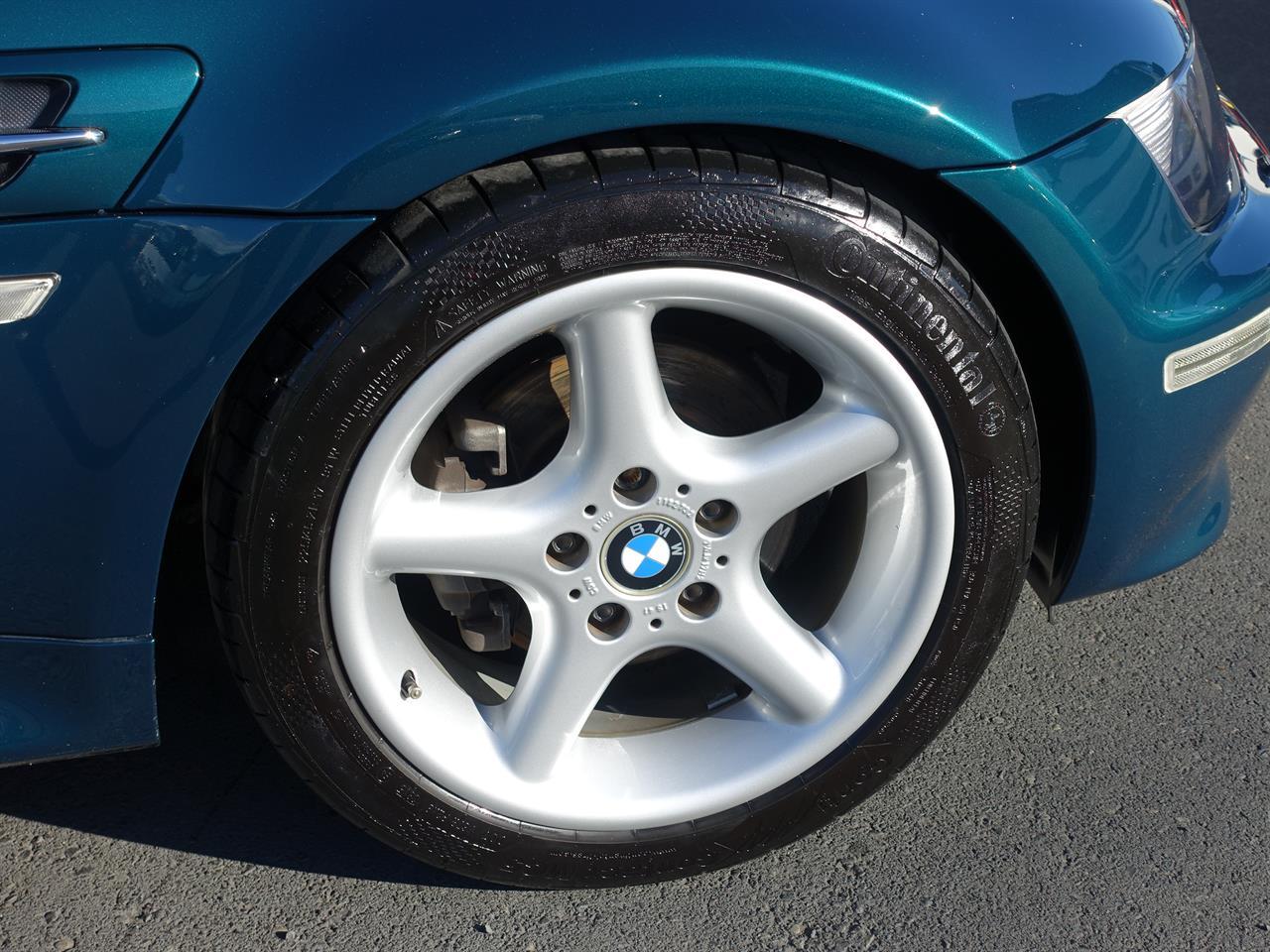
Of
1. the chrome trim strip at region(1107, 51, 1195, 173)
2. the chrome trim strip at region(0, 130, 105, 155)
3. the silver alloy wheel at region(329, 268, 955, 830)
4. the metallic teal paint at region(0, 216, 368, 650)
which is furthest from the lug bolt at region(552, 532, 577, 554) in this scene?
the chrome trim strip at region(1107, 51, 1195, 173)

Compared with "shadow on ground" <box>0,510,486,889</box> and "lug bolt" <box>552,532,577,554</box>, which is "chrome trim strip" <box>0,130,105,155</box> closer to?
"lug bolt" <box>552,532,577,554</box>

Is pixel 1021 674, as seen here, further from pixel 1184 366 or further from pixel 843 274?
pixel 843 274

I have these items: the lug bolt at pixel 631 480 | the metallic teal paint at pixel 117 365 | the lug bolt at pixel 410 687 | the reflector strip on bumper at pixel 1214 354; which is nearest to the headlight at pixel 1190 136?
the reflector strip on bumper at pixel 1214 354

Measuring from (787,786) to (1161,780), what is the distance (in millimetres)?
642

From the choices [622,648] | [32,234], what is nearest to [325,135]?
[32,234]

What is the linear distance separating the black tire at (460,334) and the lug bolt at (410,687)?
0.06 meters

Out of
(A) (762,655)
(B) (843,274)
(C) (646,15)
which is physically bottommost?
(A) (762,655)

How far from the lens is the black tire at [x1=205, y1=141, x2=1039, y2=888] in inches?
54.7

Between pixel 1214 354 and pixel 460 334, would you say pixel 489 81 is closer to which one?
pixel 460 334

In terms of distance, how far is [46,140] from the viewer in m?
1.26

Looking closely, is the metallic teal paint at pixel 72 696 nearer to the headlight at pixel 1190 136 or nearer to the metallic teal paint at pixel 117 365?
the metallic teal paint at pixel 117 365

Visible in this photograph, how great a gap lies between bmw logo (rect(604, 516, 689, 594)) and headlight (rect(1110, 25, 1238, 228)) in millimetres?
719

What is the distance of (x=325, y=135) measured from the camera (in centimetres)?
130

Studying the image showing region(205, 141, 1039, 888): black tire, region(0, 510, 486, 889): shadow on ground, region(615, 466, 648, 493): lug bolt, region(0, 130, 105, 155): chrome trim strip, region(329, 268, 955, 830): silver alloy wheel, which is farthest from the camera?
region(0, 510, 486, 889): shadow on ground
